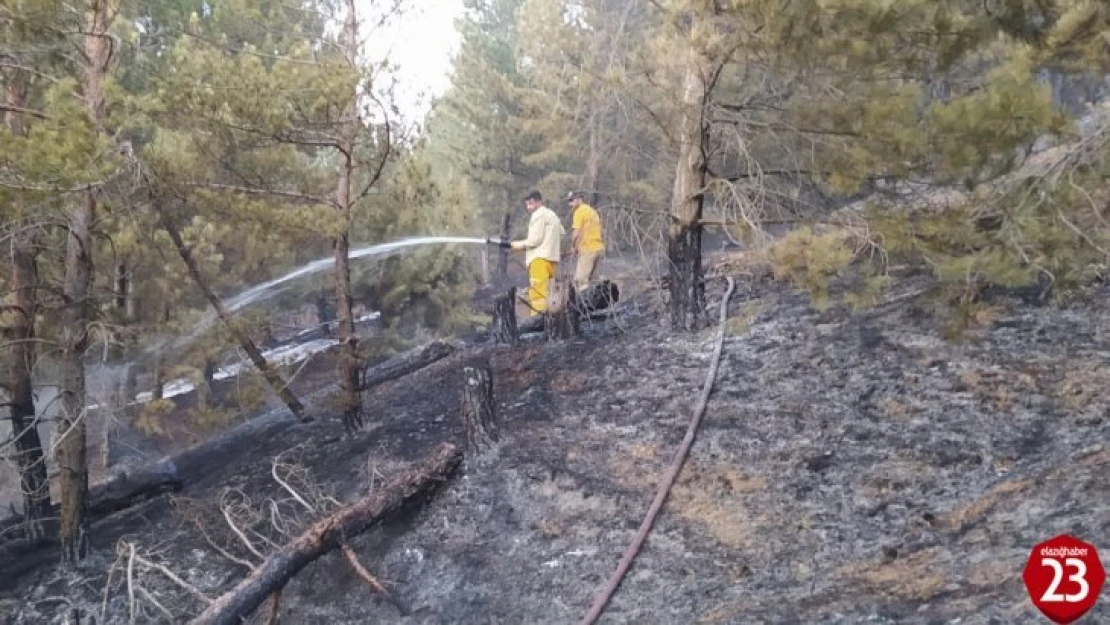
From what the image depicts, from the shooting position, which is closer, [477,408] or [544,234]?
[477,408]

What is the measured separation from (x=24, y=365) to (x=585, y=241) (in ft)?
20.1

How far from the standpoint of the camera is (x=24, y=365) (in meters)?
7.48

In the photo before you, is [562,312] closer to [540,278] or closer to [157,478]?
[540,278]

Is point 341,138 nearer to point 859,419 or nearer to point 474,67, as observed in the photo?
point 859,419

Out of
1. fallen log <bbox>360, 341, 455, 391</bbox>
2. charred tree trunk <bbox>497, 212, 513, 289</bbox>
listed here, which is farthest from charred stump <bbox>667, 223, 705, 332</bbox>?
charred tree trunk <bbox>497, 212, 513, 289</bbox>

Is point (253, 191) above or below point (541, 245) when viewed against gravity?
above

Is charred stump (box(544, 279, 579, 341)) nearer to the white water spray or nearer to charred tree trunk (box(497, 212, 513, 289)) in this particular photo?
the white water spray

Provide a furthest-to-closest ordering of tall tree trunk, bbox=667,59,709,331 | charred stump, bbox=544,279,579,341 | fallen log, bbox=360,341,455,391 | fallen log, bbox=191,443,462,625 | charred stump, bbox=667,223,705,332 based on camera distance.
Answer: fallen log, bbox=360,341,455,391 < charred stump, bbox=544,279,579,341 < charred stump, bbox=667,223,705,332 < tall tree trunk, bbox=667,59,709,331 < fallen log, bbox=191,443,462,625

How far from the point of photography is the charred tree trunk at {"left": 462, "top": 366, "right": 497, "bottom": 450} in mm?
7344

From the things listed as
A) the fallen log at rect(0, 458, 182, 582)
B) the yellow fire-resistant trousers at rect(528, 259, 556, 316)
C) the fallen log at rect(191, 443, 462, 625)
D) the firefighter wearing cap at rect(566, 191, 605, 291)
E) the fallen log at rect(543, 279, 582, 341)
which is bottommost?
the fallen log at rect(0, 458, 182, 582)

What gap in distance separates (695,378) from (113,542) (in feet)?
18.0

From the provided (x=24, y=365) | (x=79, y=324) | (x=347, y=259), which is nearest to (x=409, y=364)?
(x=347, y=259)

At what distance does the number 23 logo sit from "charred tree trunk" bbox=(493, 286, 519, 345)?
274 inches

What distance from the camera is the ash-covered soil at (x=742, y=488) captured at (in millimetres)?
4688
